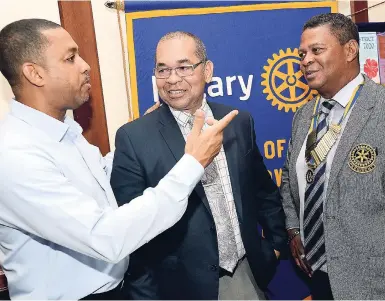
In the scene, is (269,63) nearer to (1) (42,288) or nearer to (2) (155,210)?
(2) (155,210)

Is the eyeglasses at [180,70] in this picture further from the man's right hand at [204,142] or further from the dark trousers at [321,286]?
the dark trousers at [321,286]

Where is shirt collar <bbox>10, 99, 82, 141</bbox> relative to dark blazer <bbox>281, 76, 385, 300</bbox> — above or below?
above

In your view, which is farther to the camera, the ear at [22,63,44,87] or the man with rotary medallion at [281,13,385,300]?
the man with rotary medallion at [281,13,385,300]

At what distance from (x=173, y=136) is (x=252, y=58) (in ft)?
3.29

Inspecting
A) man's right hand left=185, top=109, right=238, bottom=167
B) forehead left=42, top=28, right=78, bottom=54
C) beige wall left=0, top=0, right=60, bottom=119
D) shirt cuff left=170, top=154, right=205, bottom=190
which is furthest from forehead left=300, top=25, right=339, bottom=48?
beige wall left=0, top=0, right=60, bottom=119

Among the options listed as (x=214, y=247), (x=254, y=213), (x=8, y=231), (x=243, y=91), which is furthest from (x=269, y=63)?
(x=8, y=231)

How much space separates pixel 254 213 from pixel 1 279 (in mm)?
1241

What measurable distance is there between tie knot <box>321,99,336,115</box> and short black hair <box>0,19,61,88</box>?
1240 mm

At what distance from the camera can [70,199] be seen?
138 cm

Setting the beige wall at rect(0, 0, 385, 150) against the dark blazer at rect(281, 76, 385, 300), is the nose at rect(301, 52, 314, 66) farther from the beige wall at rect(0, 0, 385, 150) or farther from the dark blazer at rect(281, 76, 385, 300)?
the beige wall at rect(0, 0, 385, 150)

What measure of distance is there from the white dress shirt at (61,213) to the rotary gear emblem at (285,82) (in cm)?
131

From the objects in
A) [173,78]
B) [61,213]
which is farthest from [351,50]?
[61,213]

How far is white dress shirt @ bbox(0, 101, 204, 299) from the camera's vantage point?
4.47 feet

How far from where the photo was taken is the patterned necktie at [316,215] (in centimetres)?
196
